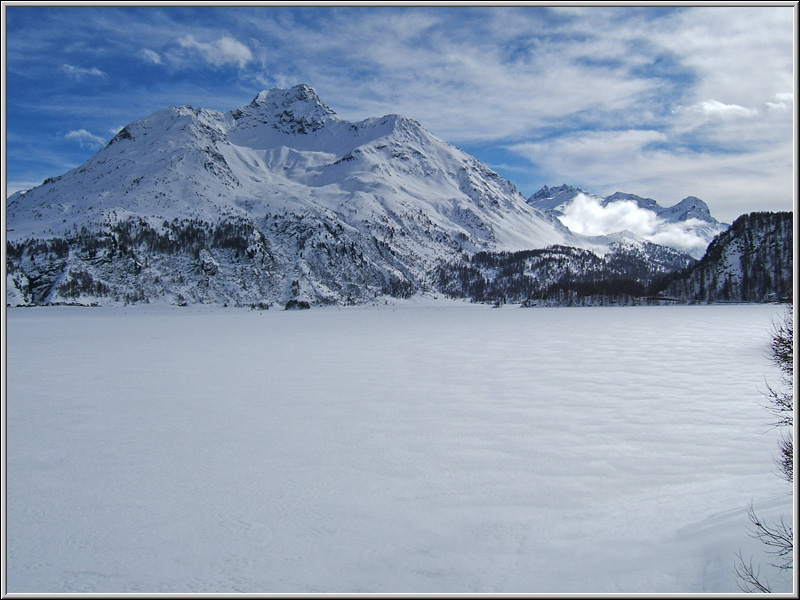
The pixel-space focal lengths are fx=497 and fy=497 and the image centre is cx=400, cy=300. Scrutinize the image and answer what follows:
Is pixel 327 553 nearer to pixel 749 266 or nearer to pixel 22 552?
pixel 22 552

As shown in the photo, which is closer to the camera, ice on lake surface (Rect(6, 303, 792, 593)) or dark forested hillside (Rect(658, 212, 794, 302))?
ice on lake surface (Rect(6, 303, 792, 593))

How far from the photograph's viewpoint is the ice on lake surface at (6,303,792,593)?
27.1ft

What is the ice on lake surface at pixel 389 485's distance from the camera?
8.27 meters

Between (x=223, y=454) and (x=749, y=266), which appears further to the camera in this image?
(x=749, y=266)

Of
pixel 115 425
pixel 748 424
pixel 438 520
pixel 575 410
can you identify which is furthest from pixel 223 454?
pixel 748 424

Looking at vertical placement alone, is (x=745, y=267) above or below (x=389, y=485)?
above

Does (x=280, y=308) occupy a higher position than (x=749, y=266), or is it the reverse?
(x=749, y=266)

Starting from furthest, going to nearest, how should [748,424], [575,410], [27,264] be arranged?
[27,264] < [575,410] < [748,424]

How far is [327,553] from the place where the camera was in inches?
344

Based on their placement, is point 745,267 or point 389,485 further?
point 745,267

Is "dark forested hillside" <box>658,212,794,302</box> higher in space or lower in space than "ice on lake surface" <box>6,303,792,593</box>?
higher

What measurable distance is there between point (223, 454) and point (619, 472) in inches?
416

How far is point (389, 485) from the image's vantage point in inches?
464

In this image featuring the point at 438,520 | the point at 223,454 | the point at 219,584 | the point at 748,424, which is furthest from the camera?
the point at 748,424
